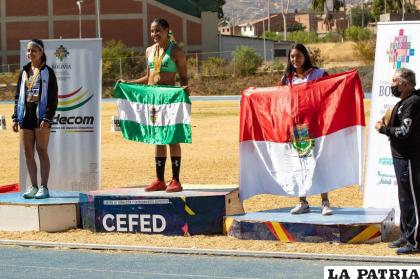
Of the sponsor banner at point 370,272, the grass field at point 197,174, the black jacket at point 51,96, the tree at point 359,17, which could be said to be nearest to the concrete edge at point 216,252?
the grass field at point 197,174

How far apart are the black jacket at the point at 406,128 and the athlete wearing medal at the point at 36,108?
426 centimetres

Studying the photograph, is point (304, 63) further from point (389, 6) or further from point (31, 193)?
point (389, 6)

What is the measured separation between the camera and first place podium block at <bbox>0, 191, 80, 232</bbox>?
11.5m

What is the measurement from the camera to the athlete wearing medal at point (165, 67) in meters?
11.4

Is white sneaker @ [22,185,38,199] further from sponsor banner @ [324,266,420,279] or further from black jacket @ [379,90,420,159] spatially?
sponsor banner @ [324,266,420,279]

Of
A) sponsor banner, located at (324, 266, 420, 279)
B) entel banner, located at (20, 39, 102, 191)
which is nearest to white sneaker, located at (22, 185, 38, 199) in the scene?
entel banner, located at (20, 39, 102, 191)

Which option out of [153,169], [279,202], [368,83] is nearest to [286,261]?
[279,202]

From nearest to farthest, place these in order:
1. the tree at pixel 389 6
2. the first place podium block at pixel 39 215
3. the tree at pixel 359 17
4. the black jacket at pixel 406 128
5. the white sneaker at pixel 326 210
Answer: the black jacket at pixel 406 128, the white sneaker at pixel 326 210, the first place podium block at pixel 39 215, the tree at pixel 389 6, the tree at pixel 359 17

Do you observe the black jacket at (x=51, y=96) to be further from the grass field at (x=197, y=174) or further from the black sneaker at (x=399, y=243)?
the black sneaker at (x=399, y=243)

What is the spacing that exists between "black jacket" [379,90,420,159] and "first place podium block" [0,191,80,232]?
399 cm

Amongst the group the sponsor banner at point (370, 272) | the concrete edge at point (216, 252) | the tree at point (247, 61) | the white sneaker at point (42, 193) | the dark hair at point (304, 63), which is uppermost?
the tree at point (247, 61)

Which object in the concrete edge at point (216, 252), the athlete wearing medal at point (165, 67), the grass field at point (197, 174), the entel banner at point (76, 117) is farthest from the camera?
the entel banner at point (76, 117)

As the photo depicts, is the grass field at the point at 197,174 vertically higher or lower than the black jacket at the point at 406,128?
lower

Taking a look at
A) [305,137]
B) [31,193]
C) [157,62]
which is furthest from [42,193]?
[305,137]
